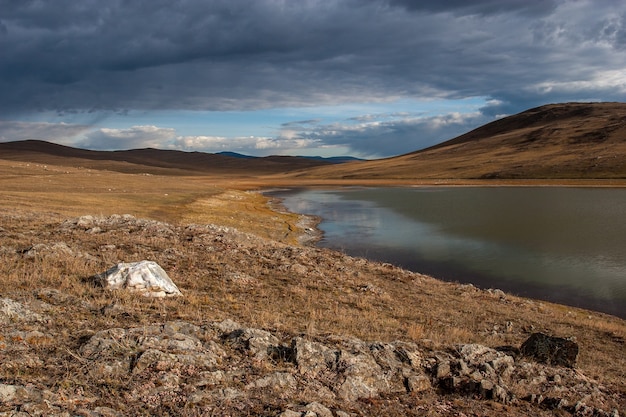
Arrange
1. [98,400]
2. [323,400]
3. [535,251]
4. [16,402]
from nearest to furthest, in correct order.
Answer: [16,402] → [98,400] → [323,400] → [535,251]

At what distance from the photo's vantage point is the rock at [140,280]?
11891 mm

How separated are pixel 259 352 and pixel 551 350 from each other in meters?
7.02

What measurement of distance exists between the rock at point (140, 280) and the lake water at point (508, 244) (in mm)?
21463

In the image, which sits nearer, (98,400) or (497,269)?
(98,400)

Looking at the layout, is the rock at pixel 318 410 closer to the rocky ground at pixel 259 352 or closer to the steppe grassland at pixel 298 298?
the rocky ground at pixel 259 352

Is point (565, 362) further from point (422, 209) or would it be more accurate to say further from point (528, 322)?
point (422, 209)

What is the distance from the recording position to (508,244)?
41000 mm

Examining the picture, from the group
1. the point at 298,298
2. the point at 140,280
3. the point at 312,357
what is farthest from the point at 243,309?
the point at 312,357

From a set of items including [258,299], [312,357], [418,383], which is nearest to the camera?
[312,357]

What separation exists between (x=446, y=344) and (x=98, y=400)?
7.73 m

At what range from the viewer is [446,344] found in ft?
35.6

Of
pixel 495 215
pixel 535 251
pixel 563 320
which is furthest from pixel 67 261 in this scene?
pixel 495 215

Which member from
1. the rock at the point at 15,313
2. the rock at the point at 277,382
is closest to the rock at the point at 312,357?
the rock at the point at 277,382

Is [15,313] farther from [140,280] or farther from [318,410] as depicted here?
[318,410]
